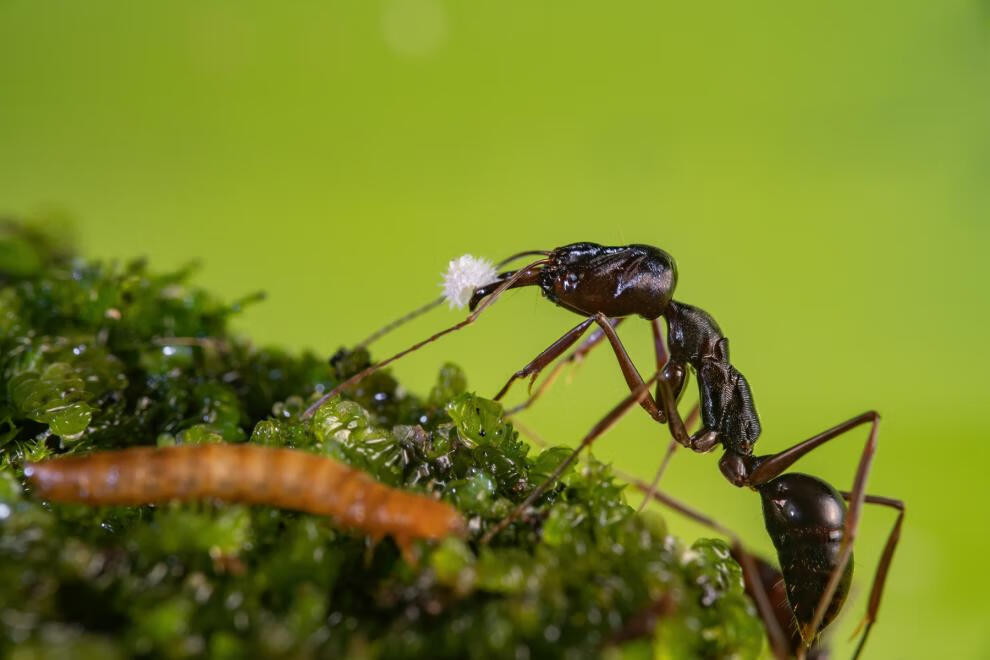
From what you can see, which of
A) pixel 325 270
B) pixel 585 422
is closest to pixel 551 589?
pixel 585 422

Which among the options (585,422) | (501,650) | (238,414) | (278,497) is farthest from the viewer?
(585,422)

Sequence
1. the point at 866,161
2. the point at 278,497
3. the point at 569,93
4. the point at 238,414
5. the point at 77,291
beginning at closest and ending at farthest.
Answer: the point at 278,497
the point at 238,414
the point at 77,291
the point at 866,161
the point at 569,93

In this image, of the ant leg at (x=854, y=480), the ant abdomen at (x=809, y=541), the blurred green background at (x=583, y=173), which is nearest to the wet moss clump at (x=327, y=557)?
the ant leg at (x=854, y=480)

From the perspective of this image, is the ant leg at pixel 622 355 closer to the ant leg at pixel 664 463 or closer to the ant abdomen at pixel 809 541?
the ant leg at pixel 664 463

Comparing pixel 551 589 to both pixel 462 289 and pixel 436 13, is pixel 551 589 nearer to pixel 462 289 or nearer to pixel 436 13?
pixel 462 289

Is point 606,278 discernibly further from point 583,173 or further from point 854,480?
point 583,173

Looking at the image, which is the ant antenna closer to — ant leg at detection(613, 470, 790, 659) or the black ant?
the black ant
